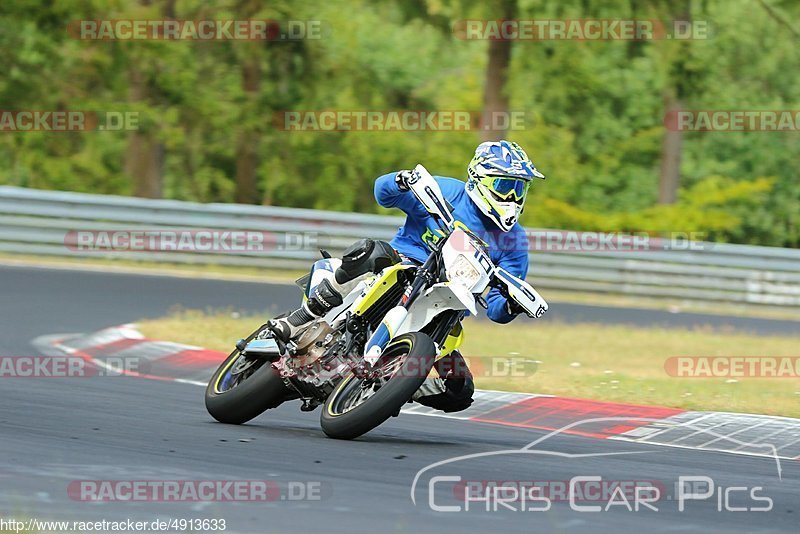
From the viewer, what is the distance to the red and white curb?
8938 millimetres

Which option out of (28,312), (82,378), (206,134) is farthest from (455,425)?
(206,134)

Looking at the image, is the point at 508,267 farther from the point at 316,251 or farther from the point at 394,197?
the point at 316,251

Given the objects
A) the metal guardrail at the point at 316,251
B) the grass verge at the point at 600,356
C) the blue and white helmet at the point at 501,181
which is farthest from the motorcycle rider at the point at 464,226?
the metal guardrail at the point at 316,251

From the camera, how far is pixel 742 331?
17234mm

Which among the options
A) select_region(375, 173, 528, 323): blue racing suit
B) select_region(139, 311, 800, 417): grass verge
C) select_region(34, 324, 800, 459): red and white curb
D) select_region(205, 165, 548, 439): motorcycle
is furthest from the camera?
select_region(139, 311, 800, 417): grass verge

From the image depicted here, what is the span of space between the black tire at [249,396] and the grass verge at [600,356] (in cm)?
321

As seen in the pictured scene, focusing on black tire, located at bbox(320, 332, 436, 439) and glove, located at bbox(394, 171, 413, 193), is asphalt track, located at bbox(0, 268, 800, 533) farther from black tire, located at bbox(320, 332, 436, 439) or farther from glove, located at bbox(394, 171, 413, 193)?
glove, located at bbox(394, 171, 413, 193)

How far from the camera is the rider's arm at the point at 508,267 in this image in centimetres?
791

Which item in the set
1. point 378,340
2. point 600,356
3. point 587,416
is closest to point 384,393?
point 378,340

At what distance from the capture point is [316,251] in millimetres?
19375

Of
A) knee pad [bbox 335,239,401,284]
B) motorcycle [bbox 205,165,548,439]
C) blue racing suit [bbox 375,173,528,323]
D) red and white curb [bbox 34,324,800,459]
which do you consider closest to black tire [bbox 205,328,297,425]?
motorcycle [bbox 205,165,548,439]

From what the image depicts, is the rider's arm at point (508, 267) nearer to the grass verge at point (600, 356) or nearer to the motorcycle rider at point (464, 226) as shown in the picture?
the motorcycle rider at point (464, 226)

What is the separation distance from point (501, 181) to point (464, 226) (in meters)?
0.38

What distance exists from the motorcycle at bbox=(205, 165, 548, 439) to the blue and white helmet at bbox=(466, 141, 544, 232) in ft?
0.74
